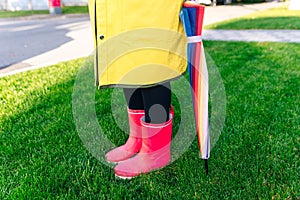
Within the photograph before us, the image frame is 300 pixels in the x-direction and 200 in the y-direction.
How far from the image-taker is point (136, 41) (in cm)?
109

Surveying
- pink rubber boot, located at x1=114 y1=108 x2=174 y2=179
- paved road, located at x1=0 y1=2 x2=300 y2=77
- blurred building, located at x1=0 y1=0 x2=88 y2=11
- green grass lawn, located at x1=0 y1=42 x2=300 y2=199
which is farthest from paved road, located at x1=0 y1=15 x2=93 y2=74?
blurred building, located at x1=0 y1=0 x2=88 y2=11

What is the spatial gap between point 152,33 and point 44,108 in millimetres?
1236

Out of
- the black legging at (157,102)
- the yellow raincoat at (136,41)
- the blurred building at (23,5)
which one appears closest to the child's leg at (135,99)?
the black legging at (157,102)

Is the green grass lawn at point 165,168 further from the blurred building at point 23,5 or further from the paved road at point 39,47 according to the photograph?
the blurred building at point 23,5

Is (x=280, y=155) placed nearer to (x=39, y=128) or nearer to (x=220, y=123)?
(x=220, y=123)

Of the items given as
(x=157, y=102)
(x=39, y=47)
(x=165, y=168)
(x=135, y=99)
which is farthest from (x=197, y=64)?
(x=39, y=47)

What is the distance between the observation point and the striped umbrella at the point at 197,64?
1.07 m

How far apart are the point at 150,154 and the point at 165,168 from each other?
104 mm

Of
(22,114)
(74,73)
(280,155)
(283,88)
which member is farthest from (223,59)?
(22,114)

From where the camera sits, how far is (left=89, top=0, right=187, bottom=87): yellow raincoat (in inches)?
41.8

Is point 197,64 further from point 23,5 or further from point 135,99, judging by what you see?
point 23,5

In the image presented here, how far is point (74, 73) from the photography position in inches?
113

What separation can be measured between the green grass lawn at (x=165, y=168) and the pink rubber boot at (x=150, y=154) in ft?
0.13

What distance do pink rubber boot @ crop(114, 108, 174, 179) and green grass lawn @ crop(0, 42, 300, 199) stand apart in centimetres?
4
